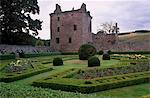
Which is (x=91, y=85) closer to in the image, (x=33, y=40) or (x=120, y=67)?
(x=120, y=67)

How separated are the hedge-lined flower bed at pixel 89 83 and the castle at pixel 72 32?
3027 cm

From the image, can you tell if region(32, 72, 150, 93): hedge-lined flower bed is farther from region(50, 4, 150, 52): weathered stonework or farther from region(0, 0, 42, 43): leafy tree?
region(50, 4, 150, 52): weathered stonework

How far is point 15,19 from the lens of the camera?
3875cm

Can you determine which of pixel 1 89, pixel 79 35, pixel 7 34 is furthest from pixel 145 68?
pixel 79 35

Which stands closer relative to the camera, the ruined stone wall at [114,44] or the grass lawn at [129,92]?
the grass lawn at [129,92]

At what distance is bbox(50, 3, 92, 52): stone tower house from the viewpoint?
47.4 metres

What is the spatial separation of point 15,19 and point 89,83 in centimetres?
2642

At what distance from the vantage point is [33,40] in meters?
44.2

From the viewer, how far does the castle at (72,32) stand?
1864 inches

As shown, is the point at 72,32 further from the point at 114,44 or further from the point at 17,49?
the point at 17,49

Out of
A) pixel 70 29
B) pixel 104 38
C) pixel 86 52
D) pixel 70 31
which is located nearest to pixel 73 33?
pixel 70 31

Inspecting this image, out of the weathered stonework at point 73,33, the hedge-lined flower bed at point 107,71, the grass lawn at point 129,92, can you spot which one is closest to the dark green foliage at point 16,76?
the hedge-lined flower bed at point 107,71

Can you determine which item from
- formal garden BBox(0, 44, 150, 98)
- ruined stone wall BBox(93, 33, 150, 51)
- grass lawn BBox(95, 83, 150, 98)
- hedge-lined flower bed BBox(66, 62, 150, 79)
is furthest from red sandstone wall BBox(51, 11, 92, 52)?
grass lawn BBox(95, 83, 150, 98)

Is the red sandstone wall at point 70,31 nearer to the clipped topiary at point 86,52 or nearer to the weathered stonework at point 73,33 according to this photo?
the weathered stonework at point 73,33
